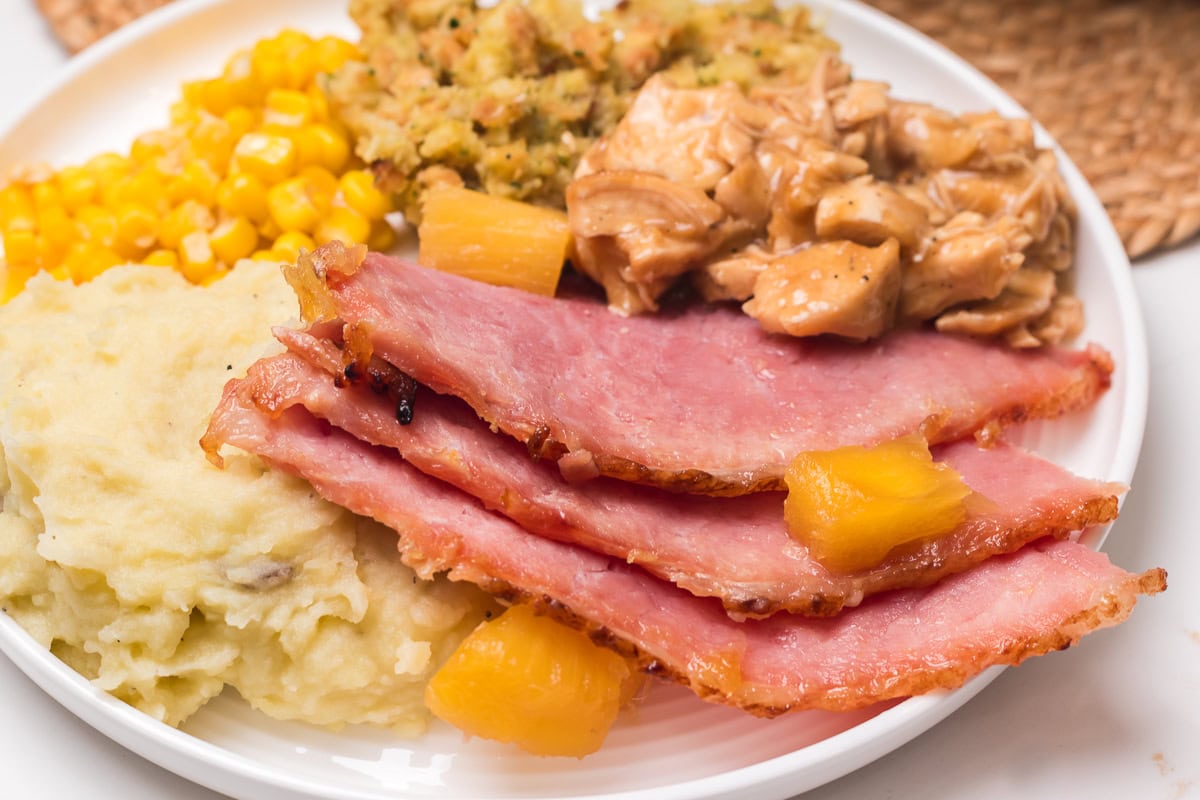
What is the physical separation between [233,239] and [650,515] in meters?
1.89

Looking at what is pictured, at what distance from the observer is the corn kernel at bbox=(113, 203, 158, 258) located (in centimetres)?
356

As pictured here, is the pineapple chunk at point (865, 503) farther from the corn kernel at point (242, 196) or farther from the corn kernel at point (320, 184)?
the corn kernel at point (242, 196)

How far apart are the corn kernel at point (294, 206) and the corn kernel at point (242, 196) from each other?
0.05m

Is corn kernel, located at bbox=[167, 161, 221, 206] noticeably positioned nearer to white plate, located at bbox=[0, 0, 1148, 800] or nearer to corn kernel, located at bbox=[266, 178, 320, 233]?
corn kernel, located at bbox=[266, 178, 320, 233]

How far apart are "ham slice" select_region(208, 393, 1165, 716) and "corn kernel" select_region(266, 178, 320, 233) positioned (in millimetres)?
1231

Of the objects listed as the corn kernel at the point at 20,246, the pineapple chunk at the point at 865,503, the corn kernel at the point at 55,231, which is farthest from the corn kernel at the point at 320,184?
the pineapple chunk at the point at 865,503

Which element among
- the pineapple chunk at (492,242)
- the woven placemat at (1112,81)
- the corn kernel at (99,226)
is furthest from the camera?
the woven placemat at (1112,81)

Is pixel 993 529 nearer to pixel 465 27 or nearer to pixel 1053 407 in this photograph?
pixel 1053 407

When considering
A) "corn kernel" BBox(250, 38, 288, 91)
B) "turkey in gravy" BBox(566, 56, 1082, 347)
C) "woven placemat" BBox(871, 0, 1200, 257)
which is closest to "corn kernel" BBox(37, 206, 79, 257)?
A: "corn kernel" BBox(250, 38, 288, 91)

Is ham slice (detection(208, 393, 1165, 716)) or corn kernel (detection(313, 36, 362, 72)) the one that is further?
corn kernel (detection(313, 36, 362, 72))

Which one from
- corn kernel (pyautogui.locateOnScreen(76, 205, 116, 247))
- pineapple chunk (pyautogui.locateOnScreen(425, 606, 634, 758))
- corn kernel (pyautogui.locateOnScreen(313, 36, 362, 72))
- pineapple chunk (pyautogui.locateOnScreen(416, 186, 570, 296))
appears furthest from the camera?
corn kernel (pyautogui.locateOnScreen(313, 36, 362, 72))

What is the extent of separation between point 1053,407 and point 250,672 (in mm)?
2290

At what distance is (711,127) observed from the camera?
3.20m

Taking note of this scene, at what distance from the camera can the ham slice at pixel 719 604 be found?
2.33m
